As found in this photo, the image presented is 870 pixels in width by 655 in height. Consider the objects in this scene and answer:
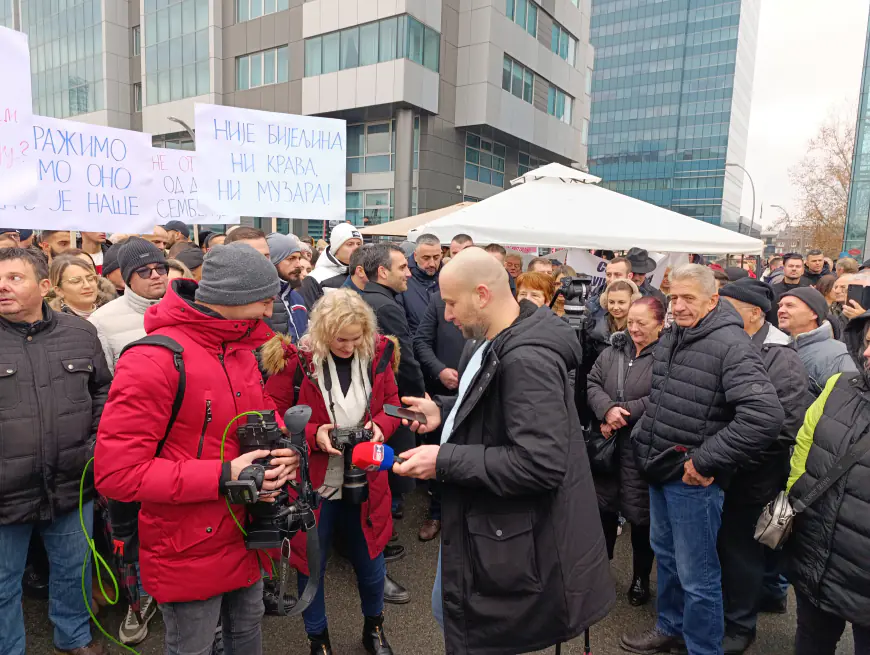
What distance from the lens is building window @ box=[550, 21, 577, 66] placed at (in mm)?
32875

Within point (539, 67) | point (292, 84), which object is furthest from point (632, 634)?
point (539, 67)

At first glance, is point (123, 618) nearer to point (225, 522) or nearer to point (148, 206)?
point (225, 522)

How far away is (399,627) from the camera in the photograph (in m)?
3.31

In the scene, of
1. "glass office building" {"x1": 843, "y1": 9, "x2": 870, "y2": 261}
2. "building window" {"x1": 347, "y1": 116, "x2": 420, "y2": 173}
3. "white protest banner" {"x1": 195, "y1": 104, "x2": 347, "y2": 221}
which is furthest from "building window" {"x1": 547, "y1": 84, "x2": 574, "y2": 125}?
"white protest banner" {"x1": 195, "y1": 104, "x2": 347, "y2": 221}

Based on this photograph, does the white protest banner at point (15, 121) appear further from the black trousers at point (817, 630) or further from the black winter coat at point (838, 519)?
the black trousers at point (817, 630)

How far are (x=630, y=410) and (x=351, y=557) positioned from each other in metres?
1.93

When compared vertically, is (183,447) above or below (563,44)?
below

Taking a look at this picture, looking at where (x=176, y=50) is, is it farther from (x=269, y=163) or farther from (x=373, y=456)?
(x=373, y=456)

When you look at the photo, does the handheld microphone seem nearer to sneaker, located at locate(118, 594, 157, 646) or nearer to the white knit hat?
sneaker, located at locate(118, 594, 157, 646)

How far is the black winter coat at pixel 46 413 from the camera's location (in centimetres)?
248

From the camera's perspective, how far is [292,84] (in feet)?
92.7

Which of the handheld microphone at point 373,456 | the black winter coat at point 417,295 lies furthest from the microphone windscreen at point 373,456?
the black winter coat at point 417,295

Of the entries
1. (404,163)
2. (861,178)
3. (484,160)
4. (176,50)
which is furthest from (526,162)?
(176,50)

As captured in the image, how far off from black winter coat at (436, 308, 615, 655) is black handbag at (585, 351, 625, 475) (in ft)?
5.17
